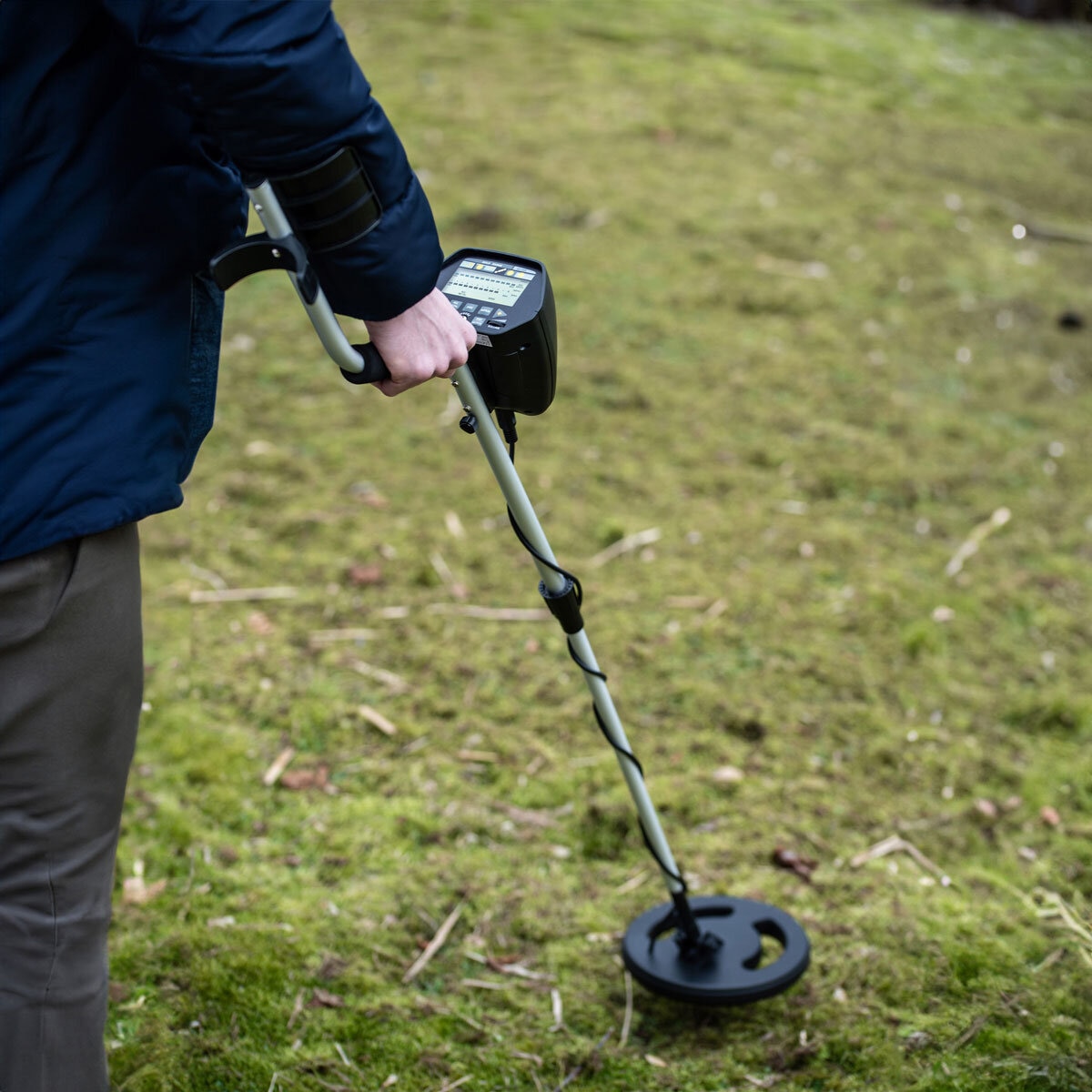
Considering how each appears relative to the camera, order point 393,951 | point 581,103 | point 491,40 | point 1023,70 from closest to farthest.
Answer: point 393,951, point 581,103, point 491,40, point 1023,70

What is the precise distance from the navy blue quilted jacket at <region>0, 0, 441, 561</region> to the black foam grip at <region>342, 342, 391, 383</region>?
0.08 meters

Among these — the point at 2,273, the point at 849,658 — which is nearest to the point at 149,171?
the point at 2,273

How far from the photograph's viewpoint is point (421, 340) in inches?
66.7

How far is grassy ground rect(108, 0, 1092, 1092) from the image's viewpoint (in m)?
2.51

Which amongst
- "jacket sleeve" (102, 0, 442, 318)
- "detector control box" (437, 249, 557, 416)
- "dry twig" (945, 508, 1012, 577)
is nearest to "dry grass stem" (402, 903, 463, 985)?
"detector control box" (437, 249, 557, 416)

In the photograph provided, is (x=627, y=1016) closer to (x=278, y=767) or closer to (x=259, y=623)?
(x=278, y=767)

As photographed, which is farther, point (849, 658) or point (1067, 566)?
point (1067, 566)

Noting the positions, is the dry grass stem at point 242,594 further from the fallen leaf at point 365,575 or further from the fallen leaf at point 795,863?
the fallen leaf at point 795,863

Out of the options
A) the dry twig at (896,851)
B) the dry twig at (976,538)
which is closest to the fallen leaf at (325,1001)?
the dry twig at (896,851)

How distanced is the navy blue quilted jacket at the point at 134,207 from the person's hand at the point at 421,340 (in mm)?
50

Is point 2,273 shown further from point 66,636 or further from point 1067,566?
point 1067,566

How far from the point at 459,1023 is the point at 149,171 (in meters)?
1.81

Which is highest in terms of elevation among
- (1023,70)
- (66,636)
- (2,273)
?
(2,273)

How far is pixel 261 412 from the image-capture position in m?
4.80
